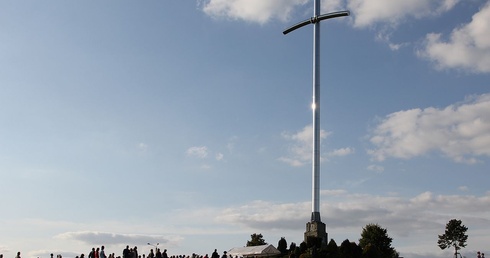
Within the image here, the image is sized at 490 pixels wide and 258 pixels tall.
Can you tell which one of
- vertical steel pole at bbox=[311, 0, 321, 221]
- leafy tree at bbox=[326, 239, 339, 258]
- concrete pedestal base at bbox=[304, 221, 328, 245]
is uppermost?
vertical steel pole at bbox=[311, 0, 321, 221]

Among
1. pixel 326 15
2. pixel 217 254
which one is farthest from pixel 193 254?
pixel 326 15

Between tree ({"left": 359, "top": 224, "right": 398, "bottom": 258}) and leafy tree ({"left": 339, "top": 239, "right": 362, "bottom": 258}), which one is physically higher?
tree ({"left": 359, "top": 224, "right": 398, "bottom": 258})

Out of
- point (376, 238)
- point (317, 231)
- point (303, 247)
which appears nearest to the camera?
point (303, 247)

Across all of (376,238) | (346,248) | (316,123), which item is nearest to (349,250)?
(346,248)

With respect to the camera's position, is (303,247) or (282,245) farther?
(282,245)

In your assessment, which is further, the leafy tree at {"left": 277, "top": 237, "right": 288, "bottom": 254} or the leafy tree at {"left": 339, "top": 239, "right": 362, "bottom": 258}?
the leafy tree at {"left": 277, "top": 237, "right": 288, "bottom": 254}

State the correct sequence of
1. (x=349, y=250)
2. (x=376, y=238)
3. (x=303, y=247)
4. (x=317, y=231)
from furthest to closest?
(x=376, y=238), (x=317, y=231), (x=303, y=247), (x=349, y=250)

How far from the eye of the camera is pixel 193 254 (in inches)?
2398

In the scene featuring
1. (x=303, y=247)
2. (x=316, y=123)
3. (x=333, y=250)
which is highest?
(x=316, y=123)

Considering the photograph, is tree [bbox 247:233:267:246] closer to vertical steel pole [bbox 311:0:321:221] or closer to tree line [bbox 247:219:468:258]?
tree line [bbox 247:219:468:258]

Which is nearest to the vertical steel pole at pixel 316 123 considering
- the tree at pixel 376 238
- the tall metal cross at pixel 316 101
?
the tall metal cross at pixel 316 101

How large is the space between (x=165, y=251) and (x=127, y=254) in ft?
17.7

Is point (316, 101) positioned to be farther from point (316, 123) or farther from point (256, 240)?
point (256, 240)

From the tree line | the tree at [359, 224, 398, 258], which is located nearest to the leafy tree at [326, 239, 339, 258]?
the tree line
